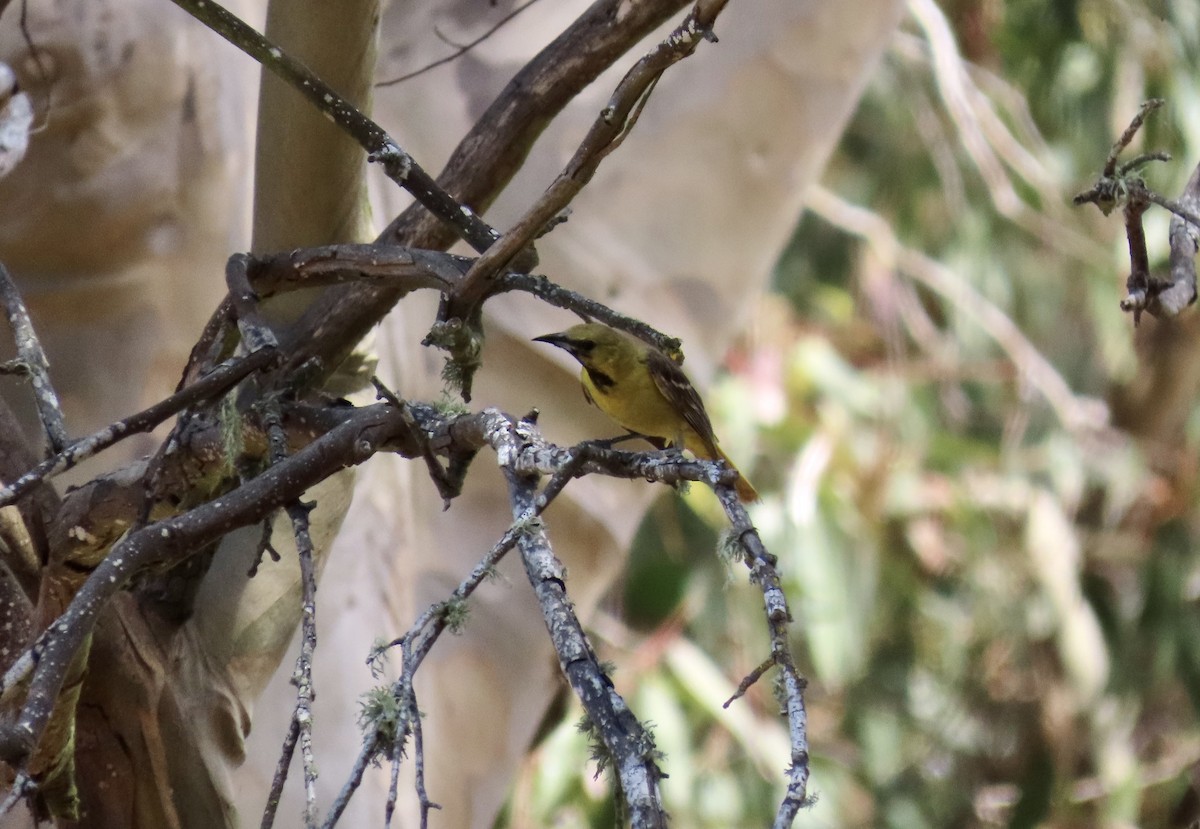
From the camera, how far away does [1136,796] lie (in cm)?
460

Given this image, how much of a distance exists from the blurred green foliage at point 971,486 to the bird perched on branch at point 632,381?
2.16 meters

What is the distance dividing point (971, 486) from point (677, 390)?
305 centimetres

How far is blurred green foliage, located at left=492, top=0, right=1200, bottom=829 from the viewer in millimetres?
4109

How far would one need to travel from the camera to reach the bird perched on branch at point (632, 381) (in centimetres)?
173

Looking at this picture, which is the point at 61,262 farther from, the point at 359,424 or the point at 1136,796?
the point at 1136,796

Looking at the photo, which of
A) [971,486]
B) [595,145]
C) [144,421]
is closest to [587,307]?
[595,145]

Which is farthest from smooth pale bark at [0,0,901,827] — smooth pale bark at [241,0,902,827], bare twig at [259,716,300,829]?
bare twig at [259,716,300,829]

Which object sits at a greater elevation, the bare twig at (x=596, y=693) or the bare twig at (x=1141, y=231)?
the bare twig at (x=1141, y=231)

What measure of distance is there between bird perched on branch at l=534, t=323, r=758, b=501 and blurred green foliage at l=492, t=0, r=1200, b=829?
85.0 inches

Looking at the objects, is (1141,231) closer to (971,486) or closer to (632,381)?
(632,381)

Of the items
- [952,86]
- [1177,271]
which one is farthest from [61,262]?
[952,86]

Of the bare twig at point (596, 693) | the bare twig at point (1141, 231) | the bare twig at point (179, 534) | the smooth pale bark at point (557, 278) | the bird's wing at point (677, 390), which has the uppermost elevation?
the smooth pale bark at point (557, 278)

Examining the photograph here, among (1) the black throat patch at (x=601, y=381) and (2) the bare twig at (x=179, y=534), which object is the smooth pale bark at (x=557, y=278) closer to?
(1) the black throat patch at (x=601, y=381)

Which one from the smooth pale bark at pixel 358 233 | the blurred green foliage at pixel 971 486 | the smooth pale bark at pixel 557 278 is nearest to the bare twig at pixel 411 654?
the smooth pale bark at pixel 358 233
